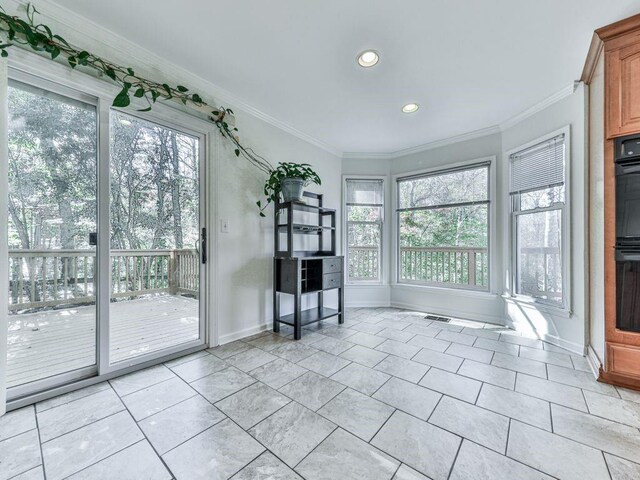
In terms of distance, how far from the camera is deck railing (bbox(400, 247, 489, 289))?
3.69 metres

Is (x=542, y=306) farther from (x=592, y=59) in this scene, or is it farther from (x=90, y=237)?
(x=90, y=237)

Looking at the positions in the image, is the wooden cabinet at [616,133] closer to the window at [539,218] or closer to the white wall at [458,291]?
the window at [539,218]

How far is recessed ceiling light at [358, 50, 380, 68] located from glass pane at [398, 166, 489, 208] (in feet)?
7.26

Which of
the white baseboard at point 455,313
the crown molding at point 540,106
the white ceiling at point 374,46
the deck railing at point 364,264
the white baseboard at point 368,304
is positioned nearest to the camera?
the white ceiling at point 374,46

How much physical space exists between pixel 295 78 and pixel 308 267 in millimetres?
2014

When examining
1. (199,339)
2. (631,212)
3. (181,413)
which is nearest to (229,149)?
(199,339)

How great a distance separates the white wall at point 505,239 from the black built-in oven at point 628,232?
1.79 ft

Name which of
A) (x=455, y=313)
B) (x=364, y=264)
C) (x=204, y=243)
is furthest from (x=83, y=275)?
(x=455, y=313)

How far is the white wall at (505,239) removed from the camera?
2.45 meters

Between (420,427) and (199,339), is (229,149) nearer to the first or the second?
(199,339)

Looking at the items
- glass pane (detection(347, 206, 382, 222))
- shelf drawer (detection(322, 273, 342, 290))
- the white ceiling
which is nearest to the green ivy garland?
the white ceiling

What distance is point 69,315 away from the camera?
195 centimetres

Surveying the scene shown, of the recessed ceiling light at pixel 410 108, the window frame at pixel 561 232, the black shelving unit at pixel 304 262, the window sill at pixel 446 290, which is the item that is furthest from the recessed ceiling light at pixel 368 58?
the window sill at pixel 446 290

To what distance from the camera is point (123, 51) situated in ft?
6.66
